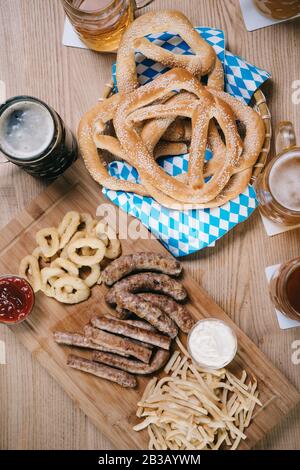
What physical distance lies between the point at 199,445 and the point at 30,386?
748mm

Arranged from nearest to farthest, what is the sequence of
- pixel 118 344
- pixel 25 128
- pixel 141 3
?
pixel 25 128 < pixel 118 344 < pixel 141 3

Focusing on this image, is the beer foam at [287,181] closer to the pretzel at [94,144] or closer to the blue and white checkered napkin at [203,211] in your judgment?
the blue and white checkered napkin at [203,211]

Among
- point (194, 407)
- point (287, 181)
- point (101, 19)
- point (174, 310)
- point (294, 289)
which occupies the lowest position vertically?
point (194, 407)

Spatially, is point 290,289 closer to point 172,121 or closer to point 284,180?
point 284,180

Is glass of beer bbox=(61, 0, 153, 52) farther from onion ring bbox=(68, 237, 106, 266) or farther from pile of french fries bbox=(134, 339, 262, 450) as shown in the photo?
pile of french fries bbox=(134, 339, 262, 450)

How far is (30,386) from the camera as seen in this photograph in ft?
6.75

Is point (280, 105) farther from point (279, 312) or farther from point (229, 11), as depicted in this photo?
point (279, 312)

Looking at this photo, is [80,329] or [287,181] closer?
[287,181]

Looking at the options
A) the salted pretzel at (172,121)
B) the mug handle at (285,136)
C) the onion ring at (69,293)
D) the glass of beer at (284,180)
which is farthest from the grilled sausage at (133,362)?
the mug handle at (285,136)

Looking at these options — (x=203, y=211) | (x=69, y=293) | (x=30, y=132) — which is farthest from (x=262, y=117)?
(x=69, y=293)

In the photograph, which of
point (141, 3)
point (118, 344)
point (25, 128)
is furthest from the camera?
point (141, 3)

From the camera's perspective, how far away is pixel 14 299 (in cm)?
192

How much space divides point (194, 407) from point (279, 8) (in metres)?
1.62

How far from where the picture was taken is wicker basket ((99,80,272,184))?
1.91 metres
